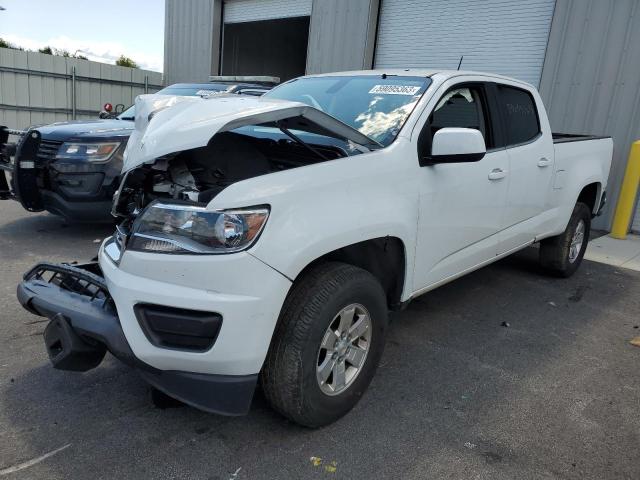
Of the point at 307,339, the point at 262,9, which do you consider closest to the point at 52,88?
the point at 262,9

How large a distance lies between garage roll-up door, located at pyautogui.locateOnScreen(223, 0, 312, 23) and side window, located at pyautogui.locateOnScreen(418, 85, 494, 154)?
9.41 metres

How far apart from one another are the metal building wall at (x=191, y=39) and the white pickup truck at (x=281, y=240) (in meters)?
12.1

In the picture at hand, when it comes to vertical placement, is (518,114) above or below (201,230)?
above

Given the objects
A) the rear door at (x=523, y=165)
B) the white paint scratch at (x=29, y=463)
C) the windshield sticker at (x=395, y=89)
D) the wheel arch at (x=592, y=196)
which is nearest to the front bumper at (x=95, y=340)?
the white paint scratch at (x=29, y=463)

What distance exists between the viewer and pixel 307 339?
2.29m

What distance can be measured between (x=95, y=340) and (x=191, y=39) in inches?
572

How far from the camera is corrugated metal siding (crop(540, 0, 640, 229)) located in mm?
7504

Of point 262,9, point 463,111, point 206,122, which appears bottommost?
point 206,122

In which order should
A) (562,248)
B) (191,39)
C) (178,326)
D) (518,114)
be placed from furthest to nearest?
(191,39) → (562,248) → (518,114) → (178,326)

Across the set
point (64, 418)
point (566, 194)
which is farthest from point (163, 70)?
point (64, 418)

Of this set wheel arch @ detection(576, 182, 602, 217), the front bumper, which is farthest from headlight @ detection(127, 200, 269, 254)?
wheel arch @ detection(576, 182, 602, 217)

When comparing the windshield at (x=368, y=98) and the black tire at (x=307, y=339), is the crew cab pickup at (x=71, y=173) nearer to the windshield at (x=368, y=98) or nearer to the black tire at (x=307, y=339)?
the windshield at (x=368, y=98)

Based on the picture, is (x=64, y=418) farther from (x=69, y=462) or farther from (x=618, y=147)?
(x=618, y=147)

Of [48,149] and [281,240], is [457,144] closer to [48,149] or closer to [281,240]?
[281,240]
